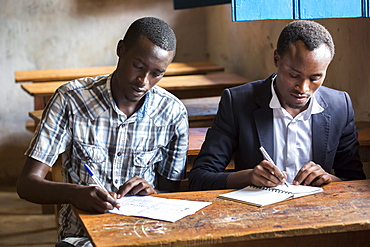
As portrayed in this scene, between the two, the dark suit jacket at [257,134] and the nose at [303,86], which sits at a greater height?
the nose at [303,86]

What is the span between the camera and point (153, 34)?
95.2 inches

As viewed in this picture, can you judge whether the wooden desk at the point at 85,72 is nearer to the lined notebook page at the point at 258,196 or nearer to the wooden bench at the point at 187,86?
the wooden bench at the point at 187,86

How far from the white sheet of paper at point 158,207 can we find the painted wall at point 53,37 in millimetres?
4424

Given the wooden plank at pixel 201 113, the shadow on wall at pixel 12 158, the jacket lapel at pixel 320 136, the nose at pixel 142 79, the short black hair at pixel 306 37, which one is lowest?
the shadow on wall at pixel 12 158

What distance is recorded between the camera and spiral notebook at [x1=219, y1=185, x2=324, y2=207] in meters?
2.06

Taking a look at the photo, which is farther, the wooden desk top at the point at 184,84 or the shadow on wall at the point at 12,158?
the shadow on wall at the point at 12,158

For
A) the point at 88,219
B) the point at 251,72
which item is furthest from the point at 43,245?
the point at 88,219

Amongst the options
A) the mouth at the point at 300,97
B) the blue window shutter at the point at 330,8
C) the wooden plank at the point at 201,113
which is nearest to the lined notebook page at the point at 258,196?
the mouth at the point at 300,97

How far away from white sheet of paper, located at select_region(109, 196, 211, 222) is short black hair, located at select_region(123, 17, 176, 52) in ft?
2.16

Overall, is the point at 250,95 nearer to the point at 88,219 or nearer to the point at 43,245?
the point at 88,219

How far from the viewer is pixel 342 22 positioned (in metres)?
3.43

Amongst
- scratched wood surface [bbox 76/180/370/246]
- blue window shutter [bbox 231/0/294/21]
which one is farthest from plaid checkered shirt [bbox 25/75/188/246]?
blue window shutter [bbox 231/0/294/21]

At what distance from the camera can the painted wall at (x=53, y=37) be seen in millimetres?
6176

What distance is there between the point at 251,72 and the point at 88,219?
358 centimetres
